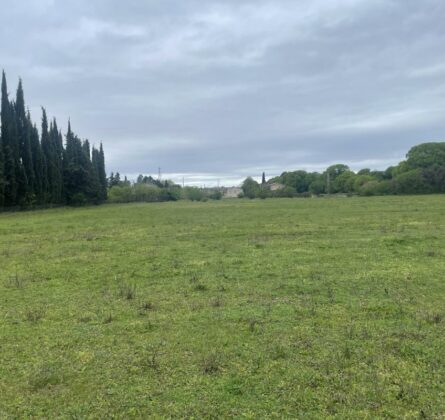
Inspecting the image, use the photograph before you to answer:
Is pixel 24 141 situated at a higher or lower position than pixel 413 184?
higher

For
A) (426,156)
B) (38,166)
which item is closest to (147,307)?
(38,166)

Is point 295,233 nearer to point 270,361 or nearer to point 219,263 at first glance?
point 219,263

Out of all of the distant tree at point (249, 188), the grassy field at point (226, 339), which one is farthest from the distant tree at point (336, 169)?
the grassy field at point (226, 339)

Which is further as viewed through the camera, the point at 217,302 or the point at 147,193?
the point at 147,193

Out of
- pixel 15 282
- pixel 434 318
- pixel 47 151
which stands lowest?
pixel 434 318

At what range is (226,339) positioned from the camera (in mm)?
4062

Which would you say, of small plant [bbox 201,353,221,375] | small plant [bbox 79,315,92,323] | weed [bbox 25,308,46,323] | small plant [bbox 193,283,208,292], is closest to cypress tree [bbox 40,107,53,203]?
small plant [bbox 193,283,208,292]

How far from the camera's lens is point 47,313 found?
16.9 feet

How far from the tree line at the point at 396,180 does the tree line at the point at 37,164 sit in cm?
4359

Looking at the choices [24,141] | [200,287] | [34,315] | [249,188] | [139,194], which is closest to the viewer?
[34,315]

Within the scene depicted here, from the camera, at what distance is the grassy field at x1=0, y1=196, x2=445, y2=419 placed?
9.55 ft

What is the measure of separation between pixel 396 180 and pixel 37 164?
5551 centimetres

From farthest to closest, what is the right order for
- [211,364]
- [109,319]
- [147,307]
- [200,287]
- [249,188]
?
[249,188] → [200,287] → [147,307] → [109,319] → [211,364]

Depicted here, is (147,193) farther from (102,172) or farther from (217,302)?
(217,302)
